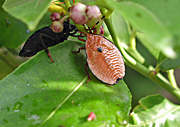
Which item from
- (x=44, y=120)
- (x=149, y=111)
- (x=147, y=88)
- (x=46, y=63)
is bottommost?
(x=147, y=88)

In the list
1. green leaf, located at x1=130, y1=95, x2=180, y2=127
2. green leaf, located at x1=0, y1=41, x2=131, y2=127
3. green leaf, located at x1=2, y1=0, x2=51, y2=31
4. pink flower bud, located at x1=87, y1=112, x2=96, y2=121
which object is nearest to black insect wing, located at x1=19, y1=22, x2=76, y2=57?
green leaf, located at x1=0, y1=41, x2=131, y2=127

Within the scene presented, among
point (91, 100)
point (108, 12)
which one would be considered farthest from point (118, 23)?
point (91, 100)

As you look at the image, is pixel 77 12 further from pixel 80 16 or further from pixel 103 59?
pixel 103 59

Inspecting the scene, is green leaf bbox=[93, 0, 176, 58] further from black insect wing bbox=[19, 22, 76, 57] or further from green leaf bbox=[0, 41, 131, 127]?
black insect wing bbox=[19, 22, 76, 57]

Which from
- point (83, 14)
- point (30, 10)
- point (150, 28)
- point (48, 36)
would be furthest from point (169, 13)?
point (48, 36)

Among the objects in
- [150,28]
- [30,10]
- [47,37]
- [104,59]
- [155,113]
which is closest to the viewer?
[150,28]

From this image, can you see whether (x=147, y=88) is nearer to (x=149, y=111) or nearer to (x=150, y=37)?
(x=149, y=111)

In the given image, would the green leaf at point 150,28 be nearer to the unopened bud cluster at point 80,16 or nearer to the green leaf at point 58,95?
the unopened bud cluster at point 80,16
